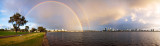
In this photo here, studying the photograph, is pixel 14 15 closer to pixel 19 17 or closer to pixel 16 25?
pixel 19 17

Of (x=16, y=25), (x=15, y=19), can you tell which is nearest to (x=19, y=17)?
(x=15, y=19)

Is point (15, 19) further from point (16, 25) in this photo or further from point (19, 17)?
point (16, 25)

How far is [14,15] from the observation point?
7238 centimetres

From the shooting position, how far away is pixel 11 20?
7494 centimetres

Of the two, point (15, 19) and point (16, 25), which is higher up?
point (15, 19)

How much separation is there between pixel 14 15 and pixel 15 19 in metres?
3.56

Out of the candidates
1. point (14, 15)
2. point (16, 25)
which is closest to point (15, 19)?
point (14, 15)

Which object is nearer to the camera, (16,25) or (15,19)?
(15,19)

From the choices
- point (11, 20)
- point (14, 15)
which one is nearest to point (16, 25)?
point (11, 20)

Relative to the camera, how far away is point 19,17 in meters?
75.9

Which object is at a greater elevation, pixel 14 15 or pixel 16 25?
pixel 14 15

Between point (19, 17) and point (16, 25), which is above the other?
point (19, 17)

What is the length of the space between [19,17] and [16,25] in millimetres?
9845

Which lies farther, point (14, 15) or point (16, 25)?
point (16, 25)
